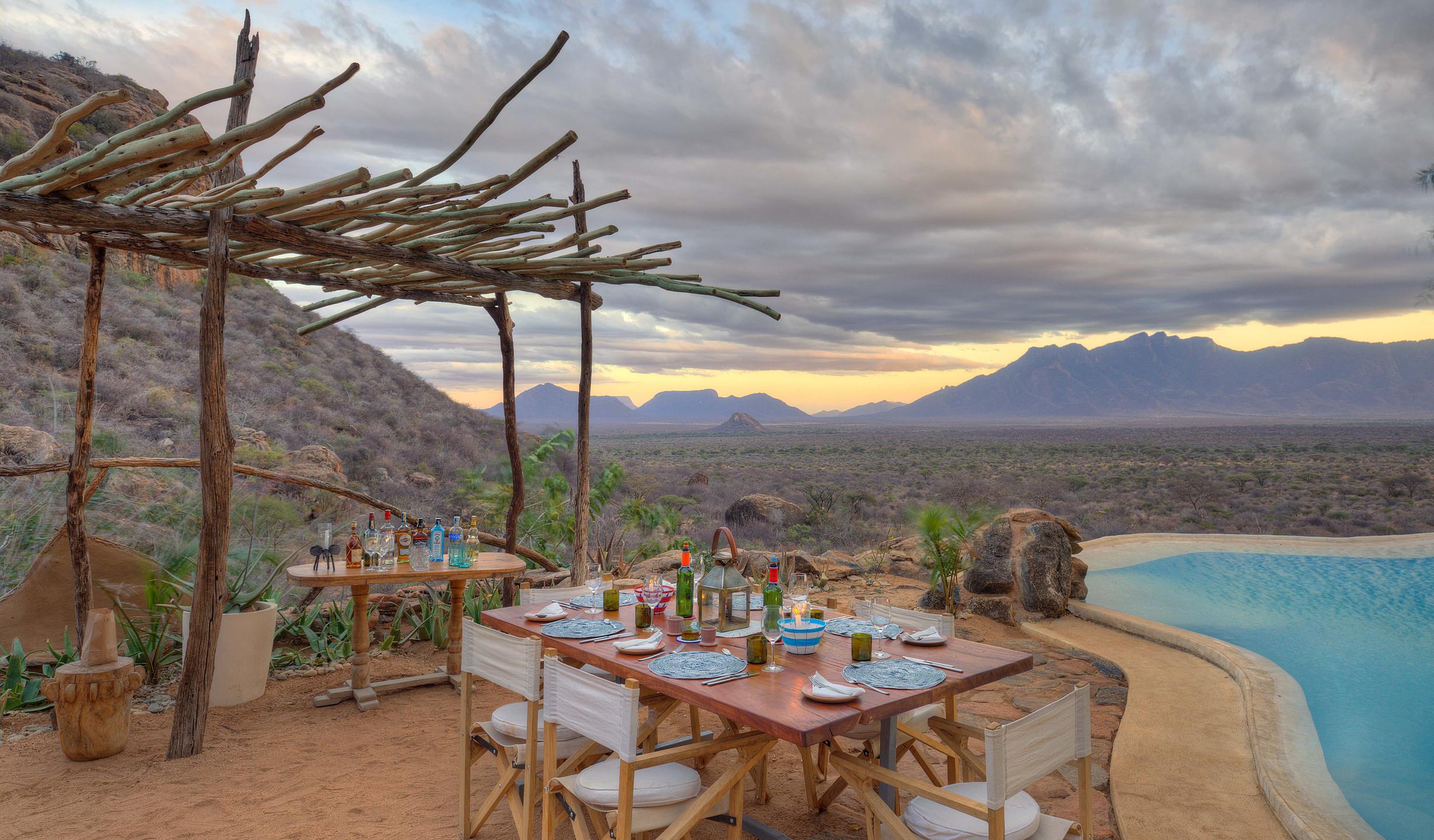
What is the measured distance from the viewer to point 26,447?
7.34m

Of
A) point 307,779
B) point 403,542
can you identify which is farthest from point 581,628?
point 403,542

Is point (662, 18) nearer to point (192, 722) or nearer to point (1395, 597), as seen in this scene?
point (192, 722)

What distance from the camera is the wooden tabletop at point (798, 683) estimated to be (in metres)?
2.26

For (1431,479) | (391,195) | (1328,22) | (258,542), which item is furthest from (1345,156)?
(258,542)

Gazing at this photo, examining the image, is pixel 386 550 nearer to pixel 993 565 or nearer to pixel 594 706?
pixel 594 706

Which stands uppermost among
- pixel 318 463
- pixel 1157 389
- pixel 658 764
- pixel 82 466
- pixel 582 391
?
pixel 1157 389

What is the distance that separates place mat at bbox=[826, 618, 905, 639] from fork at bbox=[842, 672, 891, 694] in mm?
401

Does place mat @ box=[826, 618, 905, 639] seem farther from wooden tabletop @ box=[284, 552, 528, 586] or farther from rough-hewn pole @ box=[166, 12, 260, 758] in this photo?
rough-hewn pole @ box=[166, 12, 260, 758]

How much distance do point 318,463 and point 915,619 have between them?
1050 centimetres

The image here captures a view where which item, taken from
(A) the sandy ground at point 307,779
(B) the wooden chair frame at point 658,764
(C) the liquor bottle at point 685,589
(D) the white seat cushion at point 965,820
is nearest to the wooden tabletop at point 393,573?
(A) the sandy ground at point 307,779

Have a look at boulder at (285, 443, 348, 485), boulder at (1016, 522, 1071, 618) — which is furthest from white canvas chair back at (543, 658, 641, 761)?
boulder at (285, 443, 348, 485)

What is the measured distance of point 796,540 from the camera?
14.2 m

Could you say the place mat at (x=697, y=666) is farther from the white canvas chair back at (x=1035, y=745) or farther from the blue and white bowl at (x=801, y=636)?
the white canvas chair back at (x=1035, y=745)

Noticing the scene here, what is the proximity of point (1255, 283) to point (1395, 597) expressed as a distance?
124 ft
